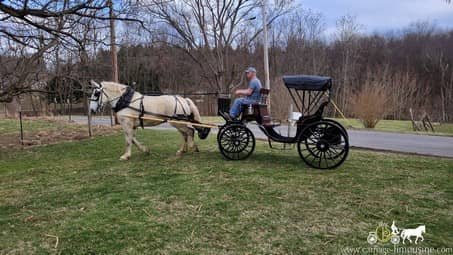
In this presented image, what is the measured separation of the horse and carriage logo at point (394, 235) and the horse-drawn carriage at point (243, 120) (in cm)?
242

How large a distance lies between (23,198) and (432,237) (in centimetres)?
511

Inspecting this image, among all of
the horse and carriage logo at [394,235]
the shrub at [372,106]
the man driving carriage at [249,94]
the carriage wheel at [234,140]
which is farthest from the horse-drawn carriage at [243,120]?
the shrub at [372,106]

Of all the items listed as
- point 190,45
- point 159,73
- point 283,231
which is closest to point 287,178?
point 283,231

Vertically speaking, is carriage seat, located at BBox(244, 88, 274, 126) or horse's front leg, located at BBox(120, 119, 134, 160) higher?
carriage seat, located at BBox(244, 88, 274, 126)

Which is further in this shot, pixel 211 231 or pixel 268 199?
pixel 268 199

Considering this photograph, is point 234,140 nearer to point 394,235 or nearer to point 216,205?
point 216,205

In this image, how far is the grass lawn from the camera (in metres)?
3.13

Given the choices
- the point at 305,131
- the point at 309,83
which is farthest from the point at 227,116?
the point at 309,83

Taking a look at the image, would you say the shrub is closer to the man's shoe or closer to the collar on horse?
the man's shoe

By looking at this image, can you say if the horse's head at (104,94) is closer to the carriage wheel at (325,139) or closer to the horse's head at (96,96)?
the horse's head at (96,96)

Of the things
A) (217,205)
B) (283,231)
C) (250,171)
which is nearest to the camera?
(283,231)

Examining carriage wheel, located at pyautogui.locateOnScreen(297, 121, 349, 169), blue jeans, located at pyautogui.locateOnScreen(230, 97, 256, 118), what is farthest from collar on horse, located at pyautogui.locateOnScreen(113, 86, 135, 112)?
carriage wheel, located at pyautogui.locateOnScreen(297, 121, 349, 169)

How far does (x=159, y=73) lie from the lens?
39.7 metres

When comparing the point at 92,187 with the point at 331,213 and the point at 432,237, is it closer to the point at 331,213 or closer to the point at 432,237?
the point at 331,213
